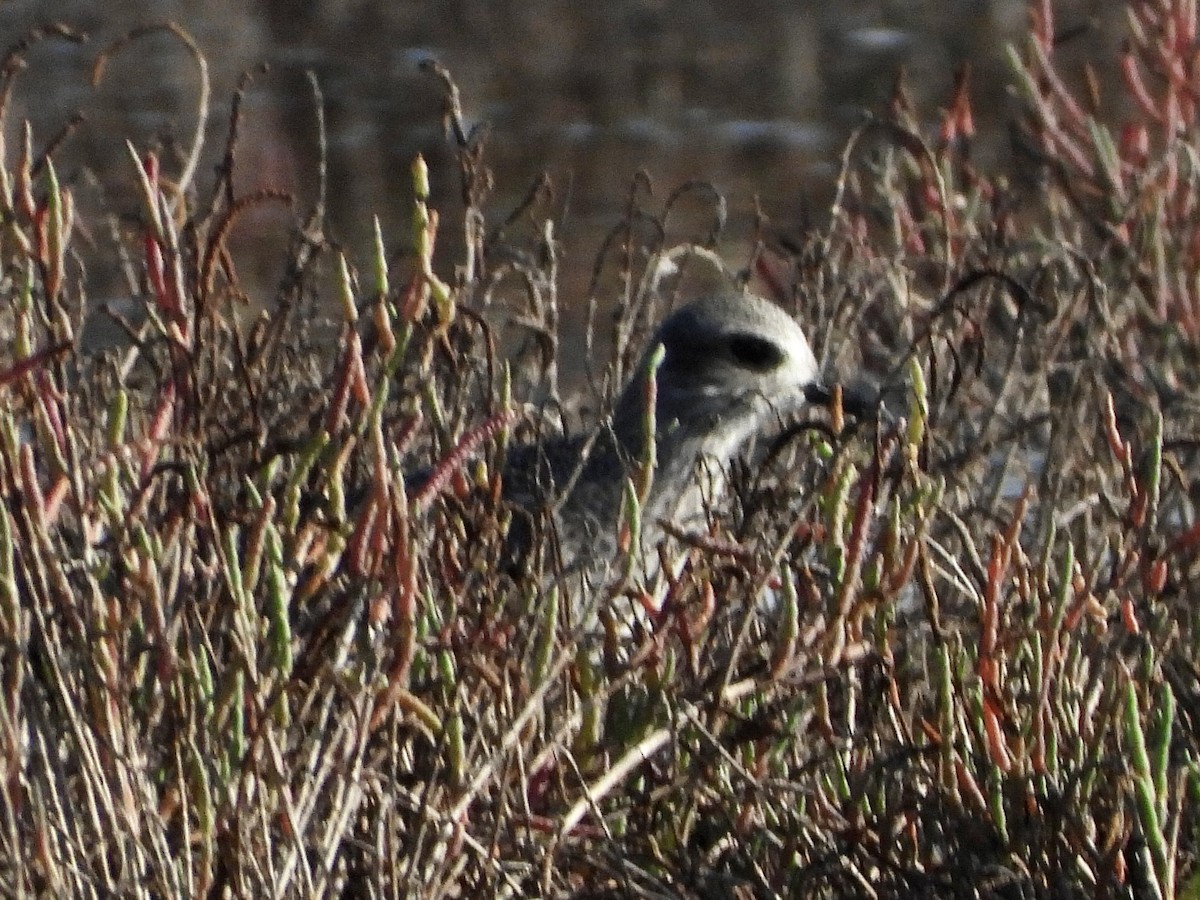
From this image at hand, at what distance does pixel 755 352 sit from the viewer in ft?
19.8

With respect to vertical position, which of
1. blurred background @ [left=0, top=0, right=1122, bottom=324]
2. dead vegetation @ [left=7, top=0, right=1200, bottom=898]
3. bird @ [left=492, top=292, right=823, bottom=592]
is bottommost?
blurred background @ [left=0, top=0, right=1122, bottom=324]

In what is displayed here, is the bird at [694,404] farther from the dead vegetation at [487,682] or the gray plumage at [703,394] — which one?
the dead vegetation at [487,682]

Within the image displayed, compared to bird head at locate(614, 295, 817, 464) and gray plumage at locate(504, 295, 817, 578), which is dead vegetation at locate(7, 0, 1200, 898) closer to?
gray plumage at locate(504, 295, 817, 578)

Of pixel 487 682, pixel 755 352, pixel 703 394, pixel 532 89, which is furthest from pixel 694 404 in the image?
pixel 532 89

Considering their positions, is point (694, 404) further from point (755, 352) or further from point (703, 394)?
point (755, 352)

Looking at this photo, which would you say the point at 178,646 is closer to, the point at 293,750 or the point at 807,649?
the point at 293,750

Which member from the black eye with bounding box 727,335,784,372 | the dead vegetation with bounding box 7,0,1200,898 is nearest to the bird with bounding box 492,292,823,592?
the black eye with bounding box 727,335,784,372

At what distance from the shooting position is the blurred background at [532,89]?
12.0 metres

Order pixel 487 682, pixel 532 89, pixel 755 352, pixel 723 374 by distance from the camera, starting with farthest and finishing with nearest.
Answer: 1. pixel 532 89
2. pixel 723 374
3. pixel 755 352
4. pixel 487 682

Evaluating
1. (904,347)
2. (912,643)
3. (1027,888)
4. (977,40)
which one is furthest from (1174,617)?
(977,40)

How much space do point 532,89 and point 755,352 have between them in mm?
8390

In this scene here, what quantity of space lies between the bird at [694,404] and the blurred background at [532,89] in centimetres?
458

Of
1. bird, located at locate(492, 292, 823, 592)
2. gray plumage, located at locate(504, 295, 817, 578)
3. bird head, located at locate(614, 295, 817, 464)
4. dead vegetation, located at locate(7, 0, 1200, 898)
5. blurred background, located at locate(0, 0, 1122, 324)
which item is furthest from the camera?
blurred background, located at locate(0, 0, 1122, 324)

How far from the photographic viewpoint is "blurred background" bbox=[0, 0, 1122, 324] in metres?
12.0
